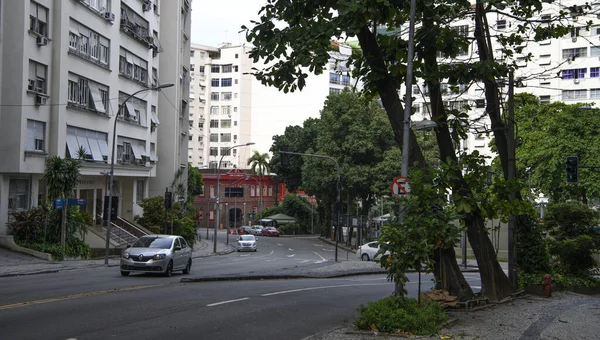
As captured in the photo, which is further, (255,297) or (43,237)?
(43,237)

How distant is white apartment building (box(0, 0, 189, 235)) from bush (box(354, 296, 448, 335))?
2469 cm

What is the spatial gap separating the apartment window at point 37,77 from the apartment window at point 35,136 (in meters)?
1.66

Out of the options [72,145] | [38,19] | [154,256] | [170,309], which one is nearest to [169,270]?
[154,256]

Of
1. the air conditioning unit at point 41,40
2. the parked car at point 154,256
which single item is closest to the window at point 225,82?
the air conditioning unit at point 41,40

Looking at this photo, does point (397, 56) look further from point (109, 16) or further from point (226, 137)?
point (226, 137)

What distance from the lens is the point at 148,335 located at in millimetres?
10367

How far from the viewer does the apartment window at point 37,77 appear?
31531 mm

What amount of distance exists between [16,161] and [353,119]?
30129 millimetres

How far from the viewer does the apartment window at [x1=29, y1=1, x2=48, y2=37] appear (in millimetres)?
31219

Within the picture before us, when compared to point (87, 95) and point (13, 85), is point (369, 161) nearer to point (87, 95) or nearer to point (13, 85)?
point (87, 95)

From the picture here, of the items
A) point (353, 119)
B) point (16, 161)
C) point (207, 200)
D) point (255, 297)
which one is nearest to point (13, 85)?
point (16, 161)

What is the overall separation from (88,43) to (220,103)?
65181mm

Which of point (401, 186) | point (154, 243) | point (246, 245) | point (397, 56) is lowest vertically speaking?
point (246, 245)

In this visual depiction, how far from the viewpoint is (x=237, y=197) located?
9219cm
